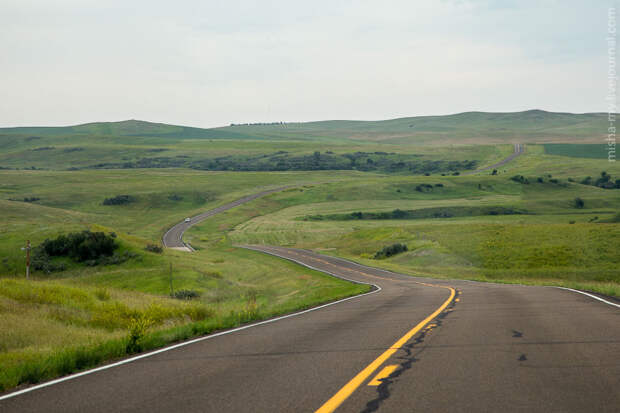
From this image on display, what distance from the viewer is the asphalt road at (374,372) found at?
576cm

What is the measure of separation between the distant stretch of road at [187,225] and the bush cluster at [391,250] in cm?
2915

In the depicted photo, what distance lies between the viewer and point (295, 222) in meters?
99.9

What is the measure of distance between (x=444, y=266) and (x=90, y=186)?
396ft

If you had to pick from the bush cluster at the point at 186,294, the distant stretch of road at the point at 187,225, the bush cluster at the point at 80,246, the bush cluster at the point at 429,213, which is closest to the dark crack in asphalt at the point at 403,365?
the bush cluster at the point at 186,294

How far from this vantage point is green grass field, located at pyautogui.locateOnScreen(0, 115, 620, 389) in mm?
12742

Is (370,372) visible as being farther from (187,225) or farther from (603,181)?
(603,181)

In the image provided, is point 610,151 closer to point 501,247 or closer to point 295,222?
point 295,222

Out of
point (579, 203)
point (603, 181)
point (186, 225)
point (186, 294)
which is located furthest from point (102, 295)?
point (603, 181)

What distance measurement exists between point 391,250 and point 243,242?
28819mm

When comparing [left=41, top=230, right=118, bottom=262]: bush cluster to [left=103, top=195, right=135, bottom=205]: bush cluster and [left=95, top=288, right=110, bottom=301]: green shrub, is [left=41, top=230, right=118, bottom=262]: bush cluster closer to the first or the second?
[left=95, top=288, right=110, bottom=301]: green shrub

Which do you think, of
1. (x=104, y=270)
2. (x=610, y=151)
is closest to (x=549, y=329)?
(x=104, y=270)

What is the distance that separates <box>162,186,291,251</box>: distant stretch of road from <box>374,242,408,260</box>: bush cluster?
29150 millimetres

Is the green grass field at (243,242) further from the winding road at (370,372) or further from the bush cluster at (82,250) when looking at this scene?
the winding road at (370,372)

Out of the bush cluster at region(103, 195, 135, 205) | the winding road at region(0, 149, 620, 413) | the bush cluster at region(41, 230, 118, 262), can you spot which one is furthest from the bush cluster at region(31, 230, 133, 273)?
the bush cluster at region(103, 195, 135, 205)
